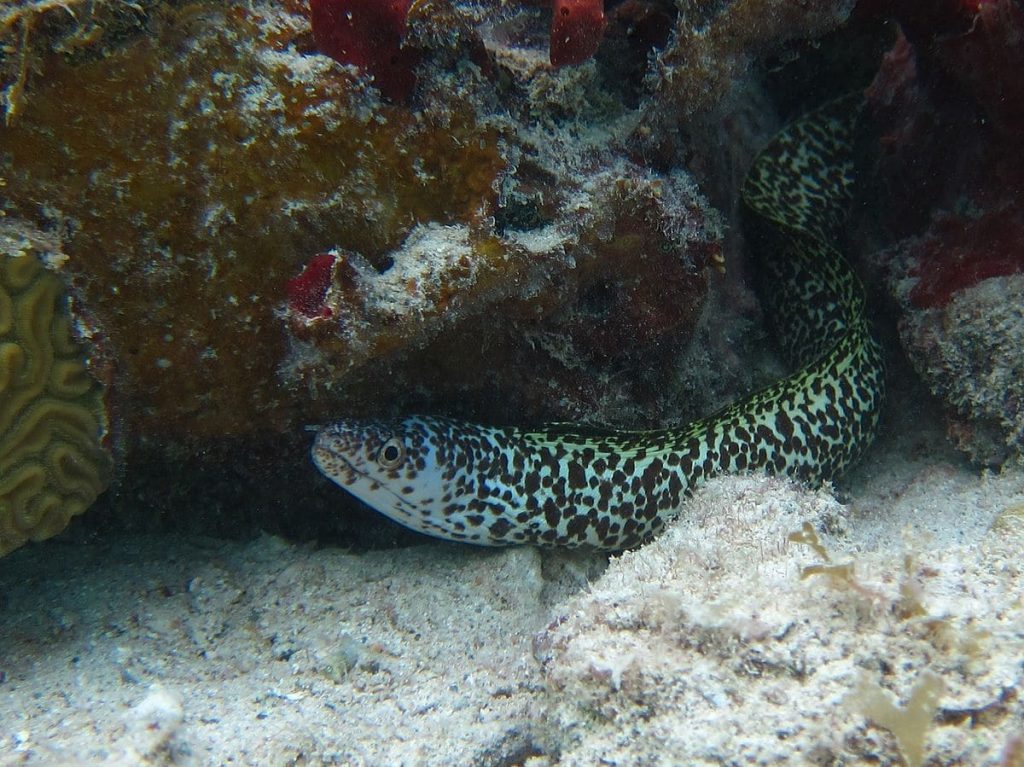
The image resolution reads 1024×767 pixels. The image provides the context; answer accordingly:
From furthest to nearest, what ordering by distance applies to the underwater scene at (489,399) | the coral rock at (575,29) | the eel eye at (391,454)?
the eel eye at (391,454), the coral rock at (575,29), the underwater scene at (489,399)

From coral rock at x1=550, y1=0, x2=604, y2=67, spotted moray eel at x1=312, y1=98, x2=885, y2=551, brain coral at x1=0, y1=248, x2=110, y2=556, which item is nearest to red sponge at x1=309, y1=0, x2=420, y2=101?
coral rock at x1=550, y1=0, x2=604, y2=67

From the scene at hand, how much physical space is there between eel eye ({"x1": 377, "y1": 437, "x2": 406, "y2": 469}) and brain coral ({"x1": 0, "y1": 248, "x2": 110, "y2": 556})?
4.53 feet

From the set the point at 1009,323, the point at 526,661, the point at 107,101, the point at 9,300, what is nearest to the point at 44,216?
the point at 9,300

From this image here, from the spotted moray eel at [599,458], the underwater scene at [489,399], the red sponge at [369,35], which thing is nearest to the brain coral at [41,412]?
the underwater scene at [489,399]

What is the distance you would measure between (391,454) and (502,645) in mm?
1212

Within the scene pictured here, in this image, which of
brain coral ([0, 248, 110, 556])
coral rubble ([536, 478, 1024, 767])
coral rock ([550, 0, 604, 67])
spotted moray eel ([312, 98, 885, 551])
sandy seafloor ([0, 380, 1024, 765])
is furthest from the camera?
spotted moray eel ([312, 98, 885, 551])

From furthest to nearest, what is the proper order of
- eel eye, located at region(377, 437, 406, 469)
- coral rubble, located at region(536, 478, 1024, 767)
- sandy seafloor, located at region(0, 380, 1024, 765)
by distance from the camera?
eel eye, located at region(377, 437, 406, 469)
sandy seafloor, located at region(0, 380, 1024, 765)
coral rubble, located at region(536, 478, 1024, 767)

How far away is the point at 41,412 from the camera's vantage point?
2951 millimetres

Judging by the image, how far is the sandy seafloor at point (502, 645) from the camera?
1905 millimetres

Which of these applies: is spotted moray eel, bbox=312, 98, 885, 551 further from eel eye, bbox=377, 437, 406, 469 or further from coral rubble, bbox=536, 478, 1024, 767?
coral rubble, bbox=536, 478, 1024, 767

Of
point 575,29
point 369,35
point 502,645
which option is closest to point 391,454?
point 502,645

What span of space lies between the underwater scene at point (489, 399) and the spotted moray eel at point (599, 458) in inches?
0.9

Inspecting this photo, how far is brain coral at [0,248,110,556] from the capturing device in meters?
2.80

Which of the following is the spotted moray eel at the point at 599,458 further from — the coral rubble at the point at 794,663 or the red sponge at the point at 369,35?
the red sponge at the point at 369,35
